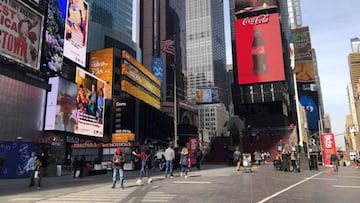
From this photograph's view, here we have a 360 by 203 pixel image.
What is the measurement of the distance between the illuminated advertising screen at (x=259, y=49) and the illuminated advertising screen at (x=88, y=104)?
122 ft

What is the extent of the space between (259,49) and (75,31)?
1856 inches

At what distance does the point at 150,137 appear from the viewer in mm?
86250

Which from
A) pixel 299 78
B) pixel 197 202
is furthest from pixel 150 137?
pixel 197 202

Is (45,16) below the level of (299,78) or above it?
below

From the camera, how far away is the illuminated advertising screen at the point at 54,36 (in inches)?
1702

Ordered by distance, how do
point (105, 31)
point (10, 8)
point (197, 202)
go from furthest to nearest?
1. point (105, 31)
2. point (10, 8)
3. point (197, 202)

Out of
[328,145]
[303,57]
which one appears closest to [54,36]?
[328,145]

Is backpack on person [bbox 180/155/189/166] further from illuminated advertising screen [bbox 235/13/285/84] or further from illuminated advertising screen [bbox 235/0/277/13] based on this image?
illuminated advertising screen [bbox 235/0/277/13]

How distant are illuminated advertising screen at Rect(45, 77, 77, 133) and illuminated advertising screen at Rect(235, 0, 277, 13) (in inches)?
2022

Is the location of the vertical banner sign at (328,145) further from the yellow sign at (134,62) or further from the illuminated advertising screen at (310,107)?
the illuminated advertising screen at (310,107)

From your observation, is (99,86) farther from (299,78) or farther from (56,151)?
(299,78)

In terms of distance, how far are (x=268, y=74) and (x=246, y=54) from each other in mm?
7562

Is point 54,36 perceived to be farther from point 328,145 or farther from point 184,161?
point 328,145

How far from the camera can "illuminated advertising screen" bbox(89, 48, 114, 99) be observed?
249 ft
